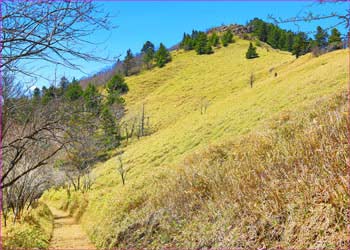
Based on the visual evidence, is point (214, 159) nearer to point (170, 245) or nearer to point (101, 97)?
point (170, 245)

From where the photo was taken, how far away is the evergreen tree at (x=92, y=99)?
6930 millimetres

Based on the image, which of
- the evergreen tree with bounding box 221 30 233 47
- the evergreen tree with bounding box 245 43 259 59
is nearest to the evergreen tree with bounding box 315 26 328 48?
the evergreen tree with bounding box 245 43 259 59

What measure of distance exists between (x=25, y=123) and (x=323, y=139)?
586 cm

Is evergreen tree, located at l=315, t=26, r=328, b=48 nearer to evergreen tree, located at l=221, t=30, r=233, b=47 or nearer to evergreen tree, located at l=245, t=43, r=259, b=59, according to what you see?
evergreen tree, located at l=245, t=43, r=259, b=59

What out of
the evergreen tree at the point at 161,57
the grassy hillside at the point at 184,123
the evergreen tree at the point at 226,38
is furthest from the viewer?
the evergreen tree at the point at 226,38

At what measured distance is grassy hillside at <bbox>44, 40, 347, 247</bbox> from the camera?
952 centimetres

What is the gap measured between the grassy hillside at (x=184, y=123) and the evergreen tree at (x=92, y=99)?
2.98 m

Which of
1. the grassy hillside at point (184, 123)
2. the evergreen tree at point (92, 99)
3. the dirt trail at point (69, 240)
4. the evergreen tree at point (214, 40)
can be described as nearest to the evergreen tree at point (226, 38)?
the evergreen tree at point (214, 40)

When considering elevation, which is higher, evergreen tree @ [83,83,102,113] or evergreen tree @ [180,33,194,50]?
evergreen tree @ [180,33,194,50]

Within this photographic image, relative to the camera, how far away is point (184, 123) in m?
44.0

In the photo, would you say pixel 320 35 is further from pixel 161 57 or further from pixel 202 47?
pixel 202 47

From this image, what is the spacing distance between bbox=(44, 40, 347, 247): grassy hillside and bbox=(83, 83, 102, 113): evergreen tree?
2.98m

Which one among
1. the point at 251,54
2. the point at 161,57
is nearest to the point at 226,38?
the point at 251,54

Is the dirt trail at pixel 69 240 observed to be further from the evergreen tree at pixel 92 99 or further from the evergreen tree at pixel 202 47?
the evergreen tree at pixel 202 47
